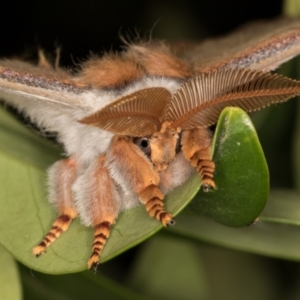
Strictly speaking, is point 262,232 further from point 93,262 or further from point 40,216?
point 40,216

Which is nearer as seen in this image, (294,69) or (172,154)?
(172,154)

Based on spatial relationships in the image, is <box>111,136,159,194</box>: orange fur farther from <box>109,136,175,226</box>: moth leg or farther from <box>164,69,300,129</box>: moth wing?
<box>164,69,300,129</box>: moth wing

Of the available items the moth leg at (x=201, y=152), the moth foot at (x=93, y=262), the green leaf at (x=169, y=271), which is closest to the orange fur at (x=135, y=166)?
the moth leg at (x=201, y=152)

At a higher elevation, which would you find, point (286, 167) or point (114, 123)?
point (114, 123)

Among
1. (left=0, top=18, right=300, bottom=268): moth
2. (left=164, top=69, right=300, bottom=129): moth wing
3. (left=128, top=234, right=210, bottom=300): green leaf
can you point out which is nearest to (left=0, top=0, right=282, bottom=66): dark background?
(left=0, top=18, right=300, bottom=268): moth

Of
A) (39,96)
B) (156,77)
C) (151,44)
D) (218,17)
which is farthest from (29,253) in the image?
(218,17)

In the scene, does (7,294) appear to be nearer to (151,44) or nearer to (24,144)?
(24,144)

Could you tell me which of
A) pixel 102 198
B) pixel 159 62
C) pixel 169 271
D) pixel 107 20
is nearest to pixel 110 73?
pixel 159 62

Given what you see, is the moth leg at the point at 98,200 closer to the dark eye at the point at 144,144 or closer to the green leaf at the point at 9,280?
the dark eye at the point at 144,144
